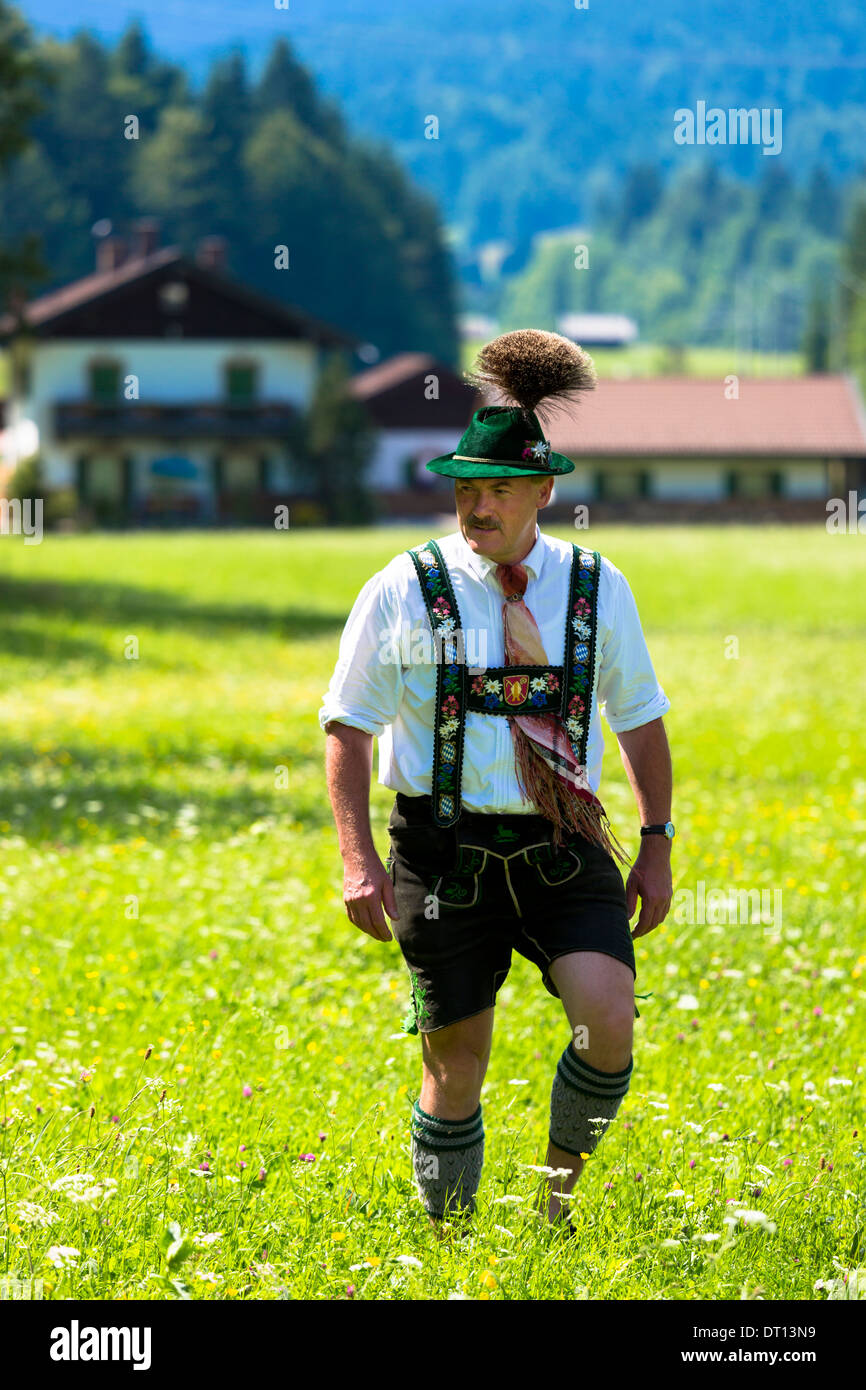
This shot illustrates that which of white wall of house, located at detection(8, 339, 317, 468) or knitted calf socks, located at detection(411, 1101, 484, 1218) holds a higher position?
white wall of house, located at detection(8, 339, 317, 468)

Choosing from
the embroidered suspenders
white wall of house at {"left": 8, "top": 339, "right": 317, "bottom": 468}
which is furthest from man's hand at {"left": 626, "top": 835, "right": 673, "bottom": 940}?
white wall of house at {"left": 8, "top": 339, "right": 317, "bottom": 468}

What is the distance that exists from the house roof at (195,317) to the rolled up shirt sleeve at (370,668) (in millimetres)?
66663

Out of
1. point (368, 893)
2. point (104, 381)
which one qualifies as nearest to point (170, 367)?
point (104, 381)

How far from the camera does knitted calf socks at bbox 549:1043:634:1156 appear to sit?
4.44m

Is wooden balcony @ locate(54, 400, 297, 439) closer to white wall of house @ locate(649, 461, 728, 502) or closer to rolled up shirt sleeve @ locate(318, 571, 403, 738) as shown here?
white wall of house @ locate(649, 461, 728, 502)

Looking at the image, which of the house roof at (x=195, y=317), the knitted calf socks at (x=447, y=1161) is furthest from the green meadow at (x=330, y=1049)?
the house roof at (x=195, y=317)

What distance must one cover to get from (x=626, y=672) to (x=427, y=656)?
54cm

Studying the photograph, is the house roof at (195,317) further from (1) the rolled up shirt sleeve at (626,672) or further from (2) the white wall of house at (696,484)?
(1) the rolled up shirt sleeve at (626,672)

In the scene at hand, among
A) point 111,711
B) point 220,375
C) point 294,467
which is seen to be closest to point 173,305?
point 220,375

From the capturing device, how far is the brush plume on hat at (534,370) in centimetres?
457

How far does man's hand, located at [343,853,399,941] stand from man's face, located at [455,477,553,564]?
0.81m

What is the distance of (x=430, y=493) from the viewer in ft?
246
